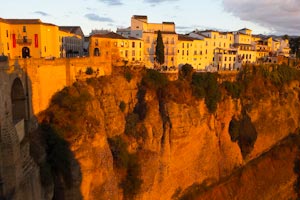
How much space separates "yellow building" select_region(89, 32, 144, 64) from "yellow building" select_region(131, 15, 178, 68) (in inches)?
36.1

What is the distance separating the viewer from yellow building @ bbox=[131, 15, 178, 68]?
2678 cm

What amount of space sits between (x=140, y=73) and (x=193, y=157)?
19.5ft

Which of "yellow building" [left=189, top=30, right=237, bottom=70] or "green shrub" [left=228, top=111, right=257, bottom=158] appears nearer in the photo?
"green shrub" [left=228, top=111, right=257, bottom=158]

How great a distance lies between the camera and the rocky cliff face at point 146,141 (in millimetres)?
15422

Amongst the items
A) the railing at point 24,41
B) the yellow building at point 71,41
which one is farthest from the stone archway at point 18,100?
the yellow building at point 71,41

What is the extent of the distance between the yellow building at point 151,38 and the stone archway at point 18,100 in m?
13.8

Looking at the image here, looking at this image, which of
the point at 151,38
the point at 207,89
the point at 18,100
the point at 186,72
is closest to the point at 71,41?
the point at 151,38

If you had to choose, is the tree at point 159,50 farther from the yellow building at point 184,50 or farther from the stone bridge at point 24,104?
the stone bridge at point 24,104

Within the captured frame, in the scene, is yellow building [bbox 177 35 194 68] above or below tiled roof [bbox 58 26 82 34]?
below

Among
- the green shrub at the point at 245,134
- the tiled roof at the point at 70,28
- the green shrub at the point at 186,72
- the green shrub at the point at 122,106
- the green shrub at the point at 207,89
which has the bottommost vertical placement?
the green shrub at the point at 245,134

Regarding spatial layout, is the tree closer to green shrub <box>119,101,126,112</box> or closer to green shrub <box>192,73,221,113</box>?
green shrub <box>192,73,221,113</box>

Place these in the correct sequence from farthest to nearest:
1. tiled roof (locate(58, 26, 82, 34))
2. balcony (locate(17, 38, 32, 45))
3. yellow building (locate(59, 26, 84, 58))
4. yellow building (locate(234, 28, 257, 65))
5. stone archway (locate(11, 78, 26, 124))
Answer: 1. yellow building (locate(234, 28, 257, 65))
2. tiled roof (locate(58, 26, 82, 34))
3. yellow building (locate(59, 26, 84, 58))
4. balcony (locate(17, 38, 32, 45))
5. stone archway (locate(11, 78, 26, 124))

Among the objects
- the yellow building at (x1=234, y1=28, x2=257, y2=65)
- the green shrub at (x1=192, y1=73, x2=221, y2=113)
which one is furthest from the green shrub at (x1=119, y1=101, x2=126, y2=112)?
the yellow building at (x1=234, y1=28, x2=257, y2=65)

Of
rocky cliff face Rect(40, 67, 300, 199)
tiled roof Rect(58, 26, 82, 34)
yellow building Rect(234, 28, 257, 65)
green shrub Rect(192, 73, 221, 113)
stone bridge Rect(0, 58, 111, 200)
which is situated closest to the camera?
stone bridge Rect(0, 58, 111, 200)
